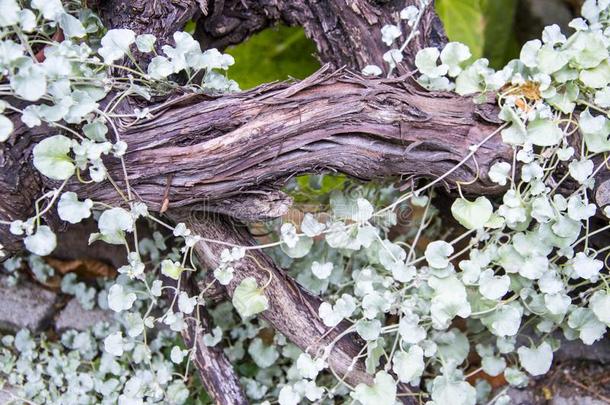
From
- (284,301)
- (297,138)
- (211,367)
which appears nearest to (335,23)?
(297,138)

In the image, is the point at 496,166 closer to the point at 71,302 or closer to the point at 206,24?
the point at 206,24

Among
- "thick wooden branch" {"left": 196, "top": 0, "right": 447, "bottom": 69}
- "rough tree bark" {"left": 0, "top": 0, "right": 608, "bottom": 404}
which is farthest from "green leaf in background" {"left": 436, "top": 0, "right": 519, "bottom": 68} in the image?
"rough tree bark" {"left": 0, "top": 0, "right": 608, "bottom": 404}

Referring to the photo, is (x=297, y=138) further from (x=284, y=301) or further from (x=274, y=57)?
(x=274, y=57)

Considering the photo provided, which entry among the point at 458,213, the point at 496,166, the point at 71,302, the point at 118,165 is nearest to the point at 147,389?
the point at 71,302

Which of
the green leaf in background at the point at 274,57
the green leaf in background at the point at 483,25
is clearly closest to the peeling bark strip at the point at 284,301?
the green leaf in background at the point at 274,57

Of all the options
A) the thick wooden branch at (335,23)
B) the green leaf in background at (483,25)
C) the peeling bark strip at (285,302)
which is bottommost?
the peeling bark strip at (285,302)

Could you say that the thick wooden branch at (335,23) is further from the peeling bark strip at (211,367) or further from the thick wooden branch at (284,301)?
the peeling bark strip at (211,367)
